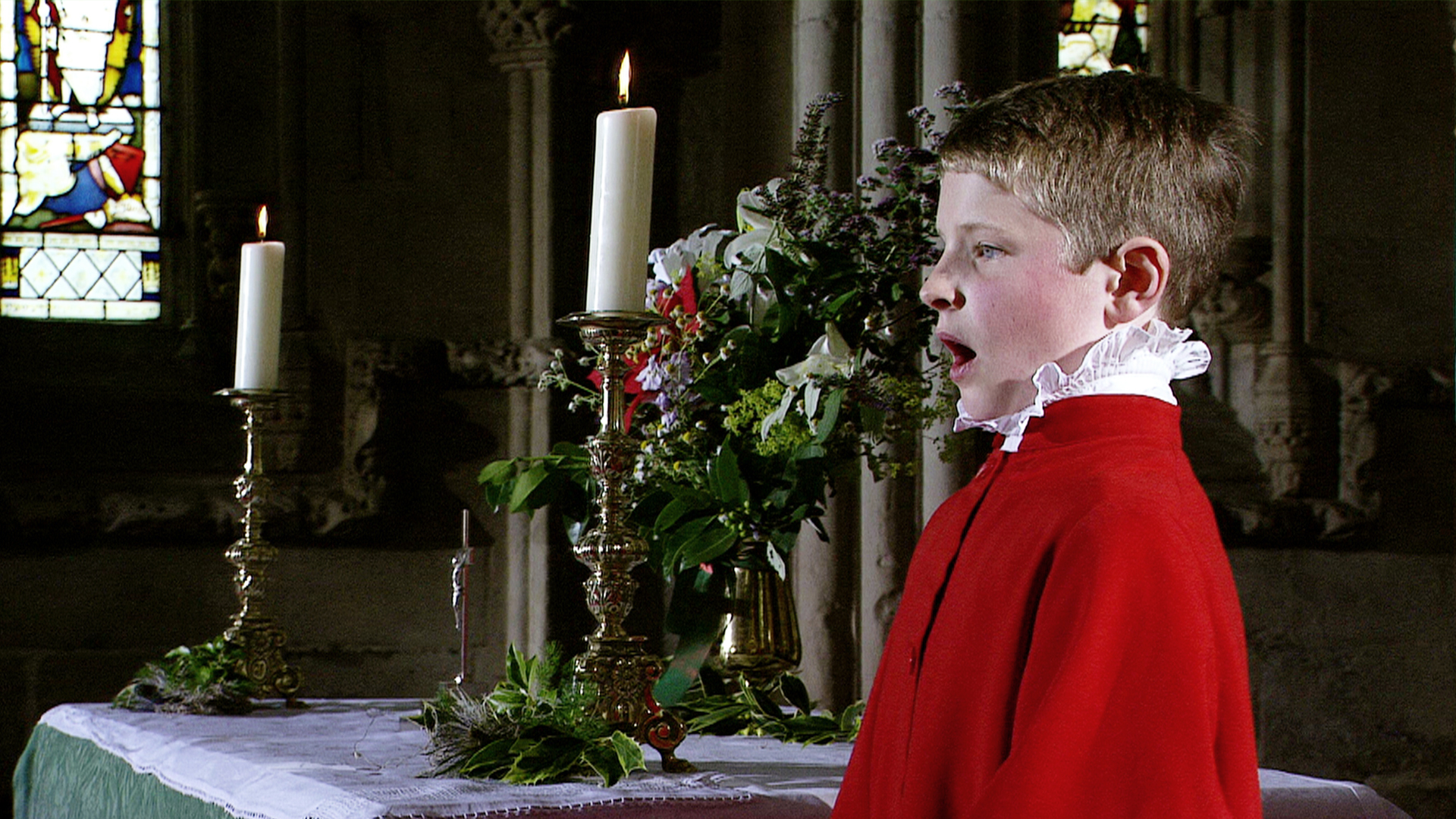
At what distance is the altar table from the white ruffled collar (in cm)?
54

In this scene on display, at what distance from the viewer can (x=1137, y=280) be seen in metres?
1.06

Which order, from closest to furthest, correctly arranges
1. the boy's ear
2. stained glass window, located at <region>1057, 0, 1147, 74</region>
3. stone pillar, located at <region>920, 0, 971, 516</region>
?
the boy's ear, stone pillar, located at <region>920, 0, 971, 516</region>, stained glass window, located at <region>1057, 0, 1147, 74</region>

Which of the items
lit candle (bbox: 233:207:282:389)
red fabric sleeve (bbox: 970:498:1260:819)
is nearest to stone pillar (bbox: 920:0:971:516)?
lit candle (bbox: 233:207:282:389)

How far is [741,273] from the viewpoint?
219 centimetres

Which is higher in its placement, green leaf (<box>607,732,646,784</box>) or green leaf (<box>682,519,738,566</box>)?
green leaf (<box>682,519,738,566</box>)

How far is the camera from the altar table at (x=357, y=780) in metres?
1.40

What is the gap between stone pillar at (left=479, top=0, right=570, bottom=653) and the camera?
5453 mm

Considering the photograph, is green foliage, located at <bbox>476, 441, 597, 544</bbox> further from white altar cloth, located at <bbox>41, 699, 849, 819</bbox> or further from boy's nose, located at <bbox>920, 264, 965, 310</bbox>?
boy's nose, located at <bbox>920, 264, 965, 310</bbox>

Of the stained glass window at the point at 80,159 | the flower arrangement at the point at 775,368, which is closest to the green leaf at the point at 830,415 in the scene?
the flower arrangement at the point at 775,368

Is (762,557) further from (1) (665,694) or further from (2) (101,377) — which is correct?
(2) (101,377)

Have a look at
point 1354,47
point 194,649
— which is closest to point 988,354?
point 194,649

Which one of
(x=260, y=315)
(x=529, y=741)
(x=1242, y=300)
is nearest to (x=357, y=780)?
(x=529, y=741)

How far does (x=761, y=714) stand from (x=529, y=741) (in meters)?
0.62

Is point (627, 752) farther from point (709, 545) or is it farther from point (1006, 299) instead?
point (1006, 299)
